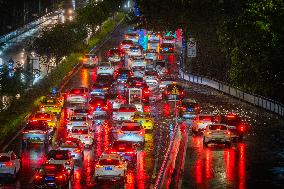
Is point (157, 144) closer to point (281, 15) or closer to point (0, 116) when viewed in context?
point (0, 116)

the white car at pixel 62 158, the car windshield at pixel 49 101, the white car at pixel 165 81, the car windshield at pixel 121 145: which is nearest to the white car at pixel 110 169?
→ the white car at pixel 62 158

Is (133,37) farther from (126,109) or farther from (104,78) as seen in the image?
(126,109)

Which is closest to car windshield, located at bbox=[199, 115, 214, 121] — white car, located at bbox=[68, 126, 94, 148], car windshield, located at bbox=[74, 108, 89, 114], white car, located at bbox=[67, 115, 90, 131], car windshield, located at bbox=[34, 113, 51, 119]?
white car, located at bbox=[67, 115, 90, 131]

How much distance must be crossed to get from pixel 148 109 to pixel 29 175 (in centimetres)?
2722

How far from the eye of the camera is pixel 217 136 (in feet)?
191

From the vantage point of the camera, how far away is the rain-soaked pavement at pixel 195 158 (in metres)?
47.1

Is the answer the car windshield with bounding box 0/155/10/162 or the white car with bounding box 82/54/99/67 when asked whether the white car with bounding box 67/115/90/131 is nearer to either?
the car windshield with bounding box 0/155/10/162

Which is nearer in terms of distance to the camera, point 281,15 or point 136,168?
point 136,168

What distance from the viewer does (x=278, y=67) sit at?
248 ft

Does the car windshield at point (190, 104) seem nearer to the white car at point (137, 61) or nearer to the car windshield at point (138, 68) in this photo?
the car windshield at point (138, 68)

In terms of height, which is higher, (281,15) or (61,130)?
(281,15)

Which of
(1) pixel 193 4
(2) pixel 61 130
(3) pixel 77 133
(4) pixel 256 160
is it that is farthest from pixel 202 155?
(1) pixel 193 4

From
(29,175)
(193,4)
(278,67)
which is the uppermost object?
(193,4)

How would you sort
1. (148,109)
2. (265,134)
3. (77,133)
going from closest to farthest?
(77,133) < (265,134) < (148,109)
